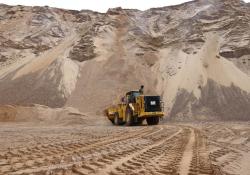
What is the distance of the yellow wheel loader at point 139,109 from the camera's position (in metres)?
23.6

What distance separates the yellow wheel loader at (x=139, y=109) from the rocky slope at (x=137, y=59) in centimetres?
922

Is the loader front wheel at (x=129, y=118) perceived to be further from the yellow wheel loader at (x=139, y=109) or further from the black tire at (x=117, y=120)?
the black tire at (x=117, y=120)

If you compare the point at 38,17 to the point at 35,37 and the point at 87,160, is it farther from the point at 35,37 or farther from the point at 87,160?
the point at 87,160

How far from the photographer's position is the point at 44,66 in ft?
141

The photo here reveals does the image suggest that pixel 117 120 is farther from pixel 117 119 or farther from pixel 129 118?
pixel 129 118

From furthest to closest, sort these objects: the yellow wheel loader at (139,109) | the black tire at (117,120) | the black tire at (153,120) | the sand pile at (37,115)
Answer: the sand pile at (37,115), the black tire at (117,120), the black tire at (153,120), the yellow wheel loader at (139,109)

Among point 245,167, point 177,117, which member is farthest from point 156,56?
point 245,167

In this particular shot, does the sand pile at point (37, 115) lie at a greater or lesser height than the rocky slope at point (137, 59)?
lesser

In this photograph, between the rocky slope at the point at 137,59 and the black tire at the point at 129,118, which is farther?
the rocky slope at the point at 137,59

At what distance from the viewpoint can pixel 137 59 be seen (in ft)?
146

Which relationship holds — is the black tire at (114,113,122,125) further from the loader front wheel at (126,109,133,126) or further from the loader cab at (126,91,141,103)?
the loader cab at (126,91,141,103)

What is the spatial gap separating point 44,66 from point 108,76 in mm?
7295

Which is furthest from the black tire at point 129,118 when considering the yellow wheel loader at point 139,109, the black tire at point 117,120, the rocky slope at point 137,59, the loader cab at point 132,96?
the rocky slope at point 137,59

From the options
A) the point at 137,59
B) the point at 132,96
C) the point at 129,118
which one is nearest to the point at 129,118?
the point at 129,118
